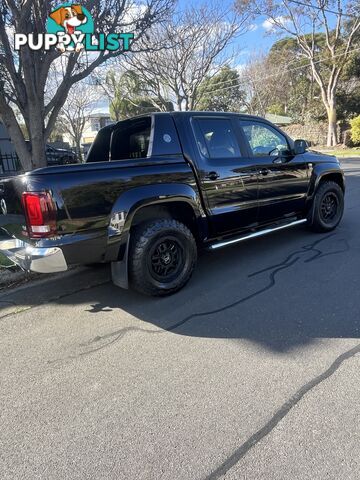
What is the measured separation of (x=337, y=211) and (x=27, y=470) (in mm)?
5709

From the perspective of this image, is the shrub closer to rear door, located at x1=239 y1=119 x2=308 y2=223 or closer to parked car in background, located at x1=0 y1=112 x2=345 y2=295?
parked car in background, located at x1=0 y1=112 x2=345 y2=295

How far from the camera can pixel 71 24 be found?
6.96 metres

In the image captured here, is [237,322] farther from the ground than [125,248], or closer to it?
closer to it

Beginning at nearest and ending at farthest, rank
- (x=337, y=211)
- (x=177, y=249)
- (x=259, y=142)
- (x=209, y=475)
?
(x=209, y=475)
(x=177, y=249)
(x=259, y=142)
(x=337, y=211)

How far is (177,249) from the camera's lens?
4.20 metres

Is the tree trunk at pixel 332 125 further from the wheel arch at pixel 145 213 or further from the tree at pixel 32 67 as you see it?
the wheel arch at pixel 145 213

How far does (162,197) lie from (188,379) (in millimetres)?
1898

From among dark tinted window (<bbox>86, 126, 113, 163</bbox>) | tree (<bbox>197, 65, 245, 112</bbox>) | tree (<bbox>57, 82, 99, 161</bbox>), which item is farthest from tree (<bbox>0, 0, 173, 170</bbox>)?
tree (<bbox>197, 65, 245, 112</bbox>)

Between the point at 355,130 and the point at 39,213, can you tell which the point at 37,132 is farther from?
the point at 355,130

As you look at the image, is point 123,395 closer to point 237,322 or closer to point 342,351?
Result: point 237,322

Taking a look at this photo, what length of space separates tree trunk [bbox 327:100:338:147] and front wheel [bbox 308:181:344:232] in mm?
23271

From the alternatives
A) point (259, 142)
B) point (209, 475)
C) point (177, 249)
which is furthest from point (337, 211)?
point (209, 475)

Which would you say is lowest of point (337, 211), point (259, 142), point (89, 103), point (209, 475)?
point (209, 475)

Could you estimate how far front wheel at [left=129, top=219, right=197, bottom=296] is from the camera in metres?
3.86
